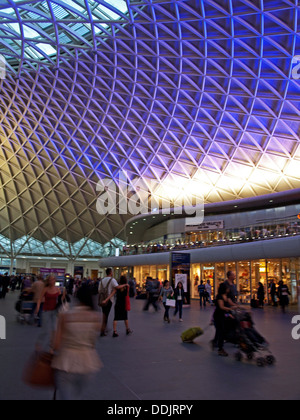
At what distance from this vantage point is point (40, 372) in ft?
12.3

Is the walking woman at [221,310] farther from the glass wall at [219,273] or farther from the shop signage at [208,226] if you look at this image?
the shop signage at [208,226]

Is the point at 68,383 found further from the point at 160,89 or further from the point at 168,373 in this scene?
the point at 160,89

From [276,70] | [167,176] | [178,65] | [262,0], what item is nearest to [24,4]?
[178,65]

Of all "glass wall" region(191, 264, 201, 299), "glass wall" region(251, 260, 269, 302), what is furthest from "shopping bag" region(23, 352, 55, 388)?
"glass wall" region(191, 264, 201, 299)

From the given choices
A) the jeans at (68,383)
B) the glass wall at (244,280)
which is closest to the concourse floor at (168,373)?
the jeans at (68,383)

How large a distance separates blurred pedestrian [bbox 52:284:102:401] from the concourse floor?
3.33 feet

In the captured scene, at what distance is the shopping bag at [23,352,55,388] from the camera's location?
12.1ft

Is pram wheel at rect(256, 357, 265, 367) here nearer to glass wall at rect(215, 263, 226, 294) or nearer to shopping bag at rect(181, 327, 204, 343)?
shopping bag at rect(181, 327, 204, 343)

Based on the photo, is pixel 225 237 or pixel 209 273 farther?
pixel 209 273

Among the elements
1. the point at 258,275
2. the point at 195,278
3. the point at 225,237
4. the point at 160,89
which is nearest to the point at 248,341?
the point at 258,275

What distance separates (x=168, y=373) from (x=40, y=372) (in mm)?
3246

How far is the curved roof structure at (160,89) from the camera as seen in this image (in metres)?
25.7

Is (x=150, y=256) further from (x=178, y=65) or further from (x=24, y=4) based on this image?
(x=24, y=4)
